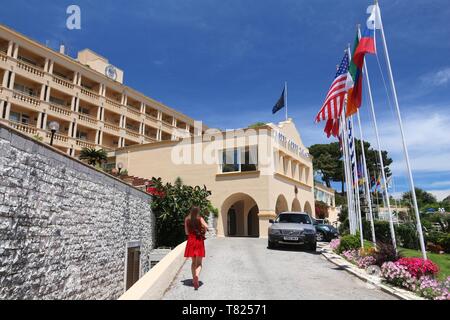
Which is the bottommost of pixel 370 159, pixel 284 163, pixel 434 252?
pixel 434 252

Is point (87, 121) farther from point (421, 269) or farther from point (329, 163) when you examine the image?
point (329, 163)

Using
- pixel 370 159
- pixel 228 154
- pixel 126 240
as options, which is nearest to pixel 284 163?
pixel 228 154

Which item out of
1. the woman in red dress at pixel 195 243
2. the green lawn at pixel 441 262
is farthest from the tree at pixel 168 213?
the woman in red dress at pixel 195 243

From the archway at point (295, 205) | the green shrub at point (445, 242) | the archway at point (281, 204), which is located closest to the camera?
the green shrub at point (445, 242)

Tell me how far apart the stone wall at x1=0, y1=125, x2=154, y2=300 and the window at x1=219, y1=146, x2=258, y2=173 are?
14.3m

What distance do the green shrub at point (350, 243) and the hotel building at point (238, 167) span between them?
999 cm

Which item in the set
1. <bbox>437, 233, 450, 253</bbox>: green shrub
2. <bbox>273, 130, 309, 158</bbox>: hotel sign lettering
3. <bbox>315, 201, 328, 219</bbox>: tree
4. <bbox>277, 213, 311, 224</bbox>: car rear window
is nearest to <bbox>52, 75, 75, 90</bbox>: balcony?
<bbox>273, 130, 309, 158</bbox>: hotel sign lettering

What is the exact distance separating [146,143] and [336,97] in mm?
20742

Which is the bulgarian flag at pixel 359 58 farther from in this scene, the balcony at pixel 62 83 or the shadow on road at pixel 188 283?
the balcony at pixel 62 83

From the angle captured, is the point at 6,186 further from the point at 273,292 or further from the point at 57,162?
the point at 273,292

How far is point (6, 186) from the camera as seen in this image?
5969mm

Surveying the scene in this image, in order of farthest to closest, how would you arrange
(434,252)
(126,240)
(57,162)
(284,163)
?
(284,163)
(434,252)
(126,240)
(57,162)

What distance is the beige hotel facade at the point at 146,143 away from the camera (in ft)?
84.5
